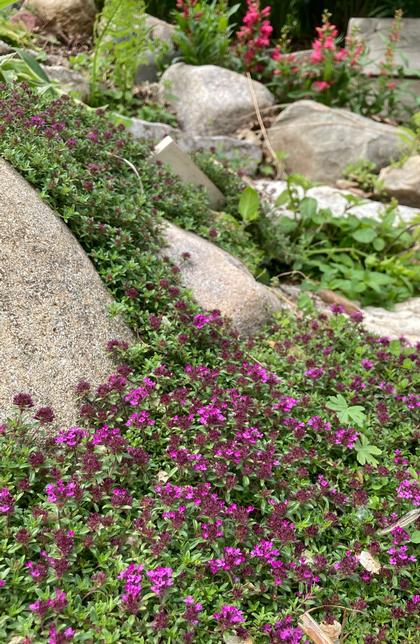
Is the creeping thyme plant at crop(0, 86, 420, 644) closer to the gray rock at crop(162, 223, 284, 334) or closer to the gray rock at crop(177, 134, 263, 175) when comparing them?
the gray rock at crop(162, 223, 284, 334)

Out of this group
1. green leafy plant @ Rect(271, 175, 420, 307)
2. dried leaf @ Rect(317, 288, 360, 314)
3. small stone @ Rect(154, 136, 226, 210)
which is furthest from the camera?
green leafy plant @ Rect(271, 175, 420, 307)

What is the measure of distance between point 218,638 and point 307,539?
568 mm

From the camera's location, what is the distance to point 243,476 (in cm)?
270

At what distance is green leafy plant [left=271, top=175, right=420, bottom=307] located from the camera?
5543mm

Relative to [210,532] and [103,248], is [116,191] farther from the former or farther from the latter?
[210,532]

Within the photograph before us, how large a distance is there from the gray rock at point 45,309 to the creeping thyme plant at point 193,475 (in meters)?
0.11

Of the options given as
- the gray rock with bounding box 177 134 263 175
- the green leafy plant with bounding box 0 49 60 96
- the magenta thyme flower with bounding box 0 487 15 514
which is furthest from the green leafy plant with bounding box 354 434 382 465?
the gray rock with bounding box 177 134 263 175

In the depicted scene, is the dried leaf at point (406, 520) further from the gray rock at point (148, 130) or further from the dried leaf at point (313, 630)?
the gray rock at point (148, 130)

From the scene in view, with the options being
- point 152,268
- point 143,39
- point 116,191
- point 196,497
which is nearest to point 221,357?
point 152,268

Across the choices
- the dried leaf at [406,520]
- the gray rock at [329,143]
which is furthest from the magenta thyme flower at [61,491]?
the gray rock at [329,143]

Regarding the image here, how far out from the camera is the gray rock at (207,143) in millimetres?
6315

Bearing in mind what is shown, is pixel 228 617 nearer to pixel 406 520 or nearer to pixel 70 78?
pixel 406 520

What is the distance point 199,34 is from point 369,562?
728 centimetres

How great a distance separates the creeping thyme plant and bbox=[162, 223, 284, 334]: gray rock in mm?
192
